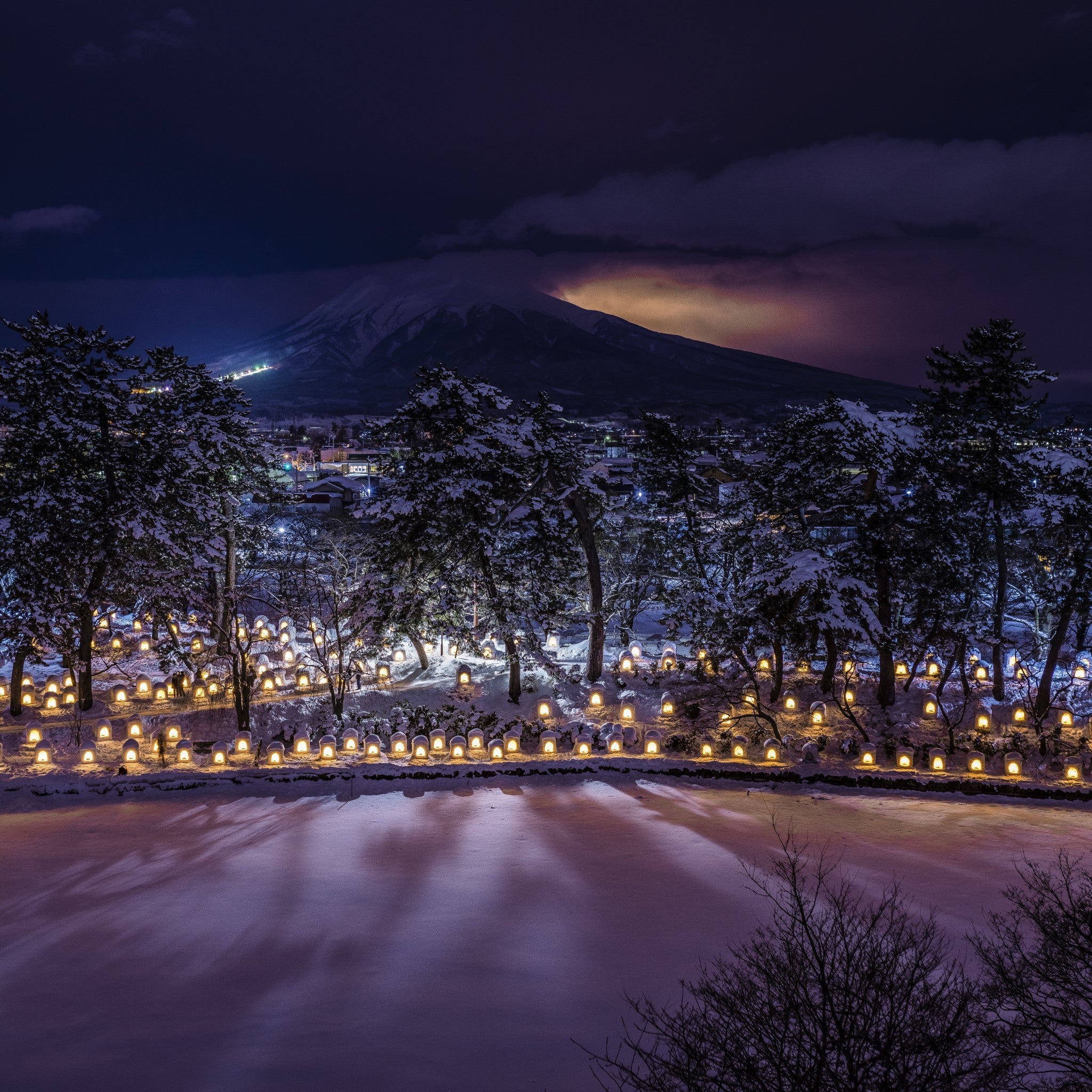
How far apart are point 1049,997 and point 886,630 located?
9736 mm

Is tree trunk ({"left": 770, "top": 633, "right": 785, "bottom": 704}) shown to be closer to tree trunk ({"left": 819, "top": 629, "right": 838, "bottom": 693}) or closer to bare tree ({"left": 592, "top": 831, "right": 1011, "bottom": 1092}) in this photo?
tree trunk ({"left": 819, "top": 629, "right": 838, "bottom": 693})

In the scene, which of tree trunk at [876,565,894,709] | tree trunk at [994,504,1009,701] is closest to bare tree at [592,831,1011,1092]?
tree trunk at [876,565,894,709]

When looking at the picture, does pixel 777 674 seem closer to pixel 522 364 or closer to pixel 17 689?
pixel 17 689

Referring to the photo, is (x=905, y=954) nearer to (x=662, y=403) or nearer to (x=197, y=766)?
(x=197, y=766)

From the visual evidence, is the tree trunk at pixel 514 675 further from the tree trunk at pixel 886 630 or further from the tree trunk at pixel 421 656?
the tree trunk at pixel 886 630

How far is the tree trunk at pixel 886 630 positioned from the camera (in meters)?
13.9

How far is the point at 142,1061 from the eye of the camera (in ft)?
16.1

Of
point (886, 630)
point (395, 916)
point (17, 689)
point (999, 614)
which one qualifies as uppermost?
point (999, 614)

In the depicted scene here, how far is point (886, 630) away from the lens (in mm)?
13289

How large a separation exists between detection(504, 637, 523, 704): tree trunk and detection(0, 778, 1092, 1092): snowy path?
3.63m

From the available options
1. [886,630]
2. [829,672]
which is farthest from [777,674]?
[886,630]

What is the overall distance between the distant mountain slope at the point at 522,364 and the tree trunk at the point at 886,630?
10358cm

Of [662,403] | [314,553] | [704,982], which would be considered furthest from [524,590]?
[662,403]

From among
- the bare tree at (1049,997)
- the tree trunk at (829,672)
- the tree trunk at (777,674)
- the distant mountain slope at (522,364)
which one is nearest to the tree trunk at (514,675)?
the tree trunk at (777,674)
